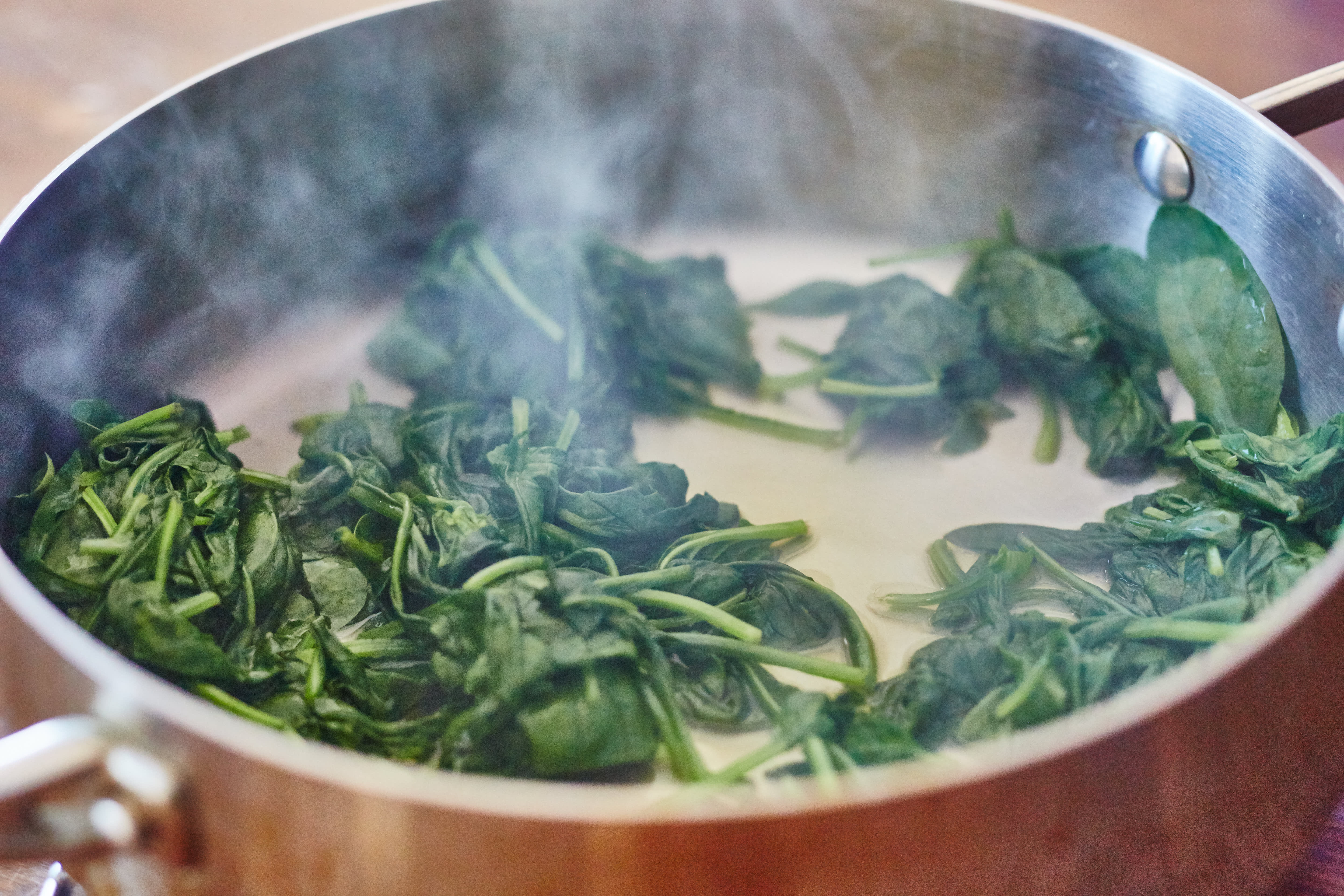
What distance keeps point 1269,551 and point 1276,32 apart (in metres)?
1.28

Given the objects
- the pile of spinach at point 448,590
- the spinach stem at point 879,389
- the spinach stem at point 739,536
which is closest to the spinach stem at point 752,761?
the pile of spinach at point 448,590

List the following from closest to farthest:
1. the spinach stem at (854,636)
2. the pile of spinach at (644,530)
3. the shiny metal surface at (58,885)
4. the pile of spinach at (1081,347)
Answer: the shiny metal surface at (58,885), the pile of spinach at (644,530), the spinach stem at (854,636), the pile of spinach at (1081,347)

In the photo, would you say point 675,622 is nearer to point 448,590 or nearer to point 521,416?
point 448,590

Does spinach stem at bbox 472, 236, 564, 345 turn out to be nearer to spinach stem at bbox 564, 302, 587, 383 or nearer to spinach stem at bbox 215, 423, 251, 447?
spinach stem at bbox 564, 302, 587, 383

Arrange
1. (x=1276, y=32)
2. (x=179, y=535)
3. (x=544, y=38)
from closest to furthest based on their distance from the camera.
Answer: (x=179, y=535) → (x=544, y=38) → (x=1276, y=32)

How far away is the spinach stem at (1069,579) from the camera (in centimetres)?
112

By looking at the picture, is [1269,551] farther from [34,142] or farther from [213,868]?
[34,142]

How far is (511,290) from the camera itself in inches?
58.8

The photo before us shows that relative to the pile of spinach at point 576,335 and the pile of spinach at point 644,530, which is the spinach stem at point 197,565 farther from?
the pile of spinach at point 576,335

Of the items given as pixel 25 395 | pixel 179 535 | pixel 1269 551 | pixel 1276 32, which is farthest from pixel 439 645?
pixel 1276 32

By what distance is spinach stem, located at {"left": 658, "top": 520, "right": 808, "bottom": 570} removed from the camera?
3.81ft

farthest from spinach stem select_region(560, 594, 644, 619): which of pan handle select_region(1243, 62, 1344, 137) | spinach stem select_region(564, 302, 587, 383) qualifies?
pan handle select_region(1243, 62, 1344, 137)

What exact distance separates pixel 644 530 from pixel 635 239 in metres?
0.68

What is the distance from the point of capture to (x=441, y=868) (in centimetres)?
64
